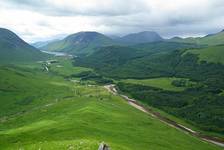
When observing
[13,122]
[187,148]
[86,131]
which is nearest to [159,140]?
[187,148]

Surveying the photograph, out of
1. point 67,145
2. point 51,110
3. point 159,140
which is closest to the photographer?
point 67,145

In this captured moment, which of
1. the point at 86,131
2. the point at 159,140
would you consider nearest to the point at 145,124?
the point at 159,140

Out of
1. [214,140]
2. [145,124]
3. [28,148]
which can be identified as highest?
[28,148]

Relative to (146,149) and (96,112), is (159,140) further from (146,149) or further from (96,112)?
(96,112)

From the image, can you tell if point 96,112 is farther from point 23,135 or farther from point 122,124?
point 23,135

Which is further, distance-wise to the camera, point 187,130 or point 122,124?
point 187,130

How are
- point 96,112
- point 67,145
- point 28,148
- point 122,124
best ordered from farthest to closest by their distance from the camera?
1. point 96,112
2. point 122,124
3. point 28,148
4. point 67,145

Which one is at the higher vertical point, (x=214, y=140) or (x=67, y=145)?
(x=67, y=145)

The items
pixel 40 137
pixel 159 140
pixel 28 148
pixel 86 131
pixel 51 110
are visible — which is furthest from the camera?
pixel 51 110

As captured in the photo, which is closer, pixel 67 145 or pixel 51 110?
pixel 67 145
